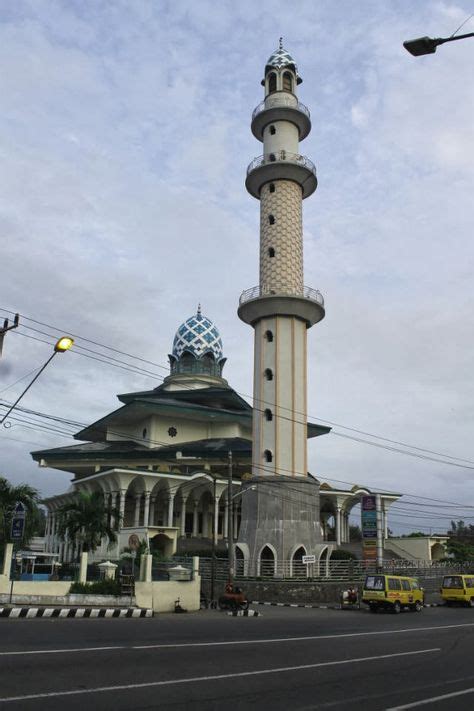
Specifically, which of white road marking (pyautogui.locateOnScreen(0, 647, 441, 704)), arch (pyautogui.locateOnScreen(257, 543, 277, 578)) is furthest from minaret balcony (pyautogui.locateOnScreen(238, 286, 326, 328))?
white road marking (pyautogui.locateOnScreen(0, 647, 441, 704))

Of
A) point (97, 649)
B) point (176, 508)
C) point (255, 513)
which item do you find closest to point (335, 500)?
point (176, 508)

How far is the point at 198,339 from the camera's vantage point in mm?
63125

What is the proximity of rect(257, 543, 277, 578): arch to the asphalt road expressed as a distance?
1666 cm

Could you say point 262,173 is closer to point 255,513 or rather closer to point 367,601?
point 255,513

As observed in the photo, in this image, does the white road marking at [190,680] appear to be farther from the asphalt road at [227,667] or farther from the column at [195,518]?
the column at [195,518]

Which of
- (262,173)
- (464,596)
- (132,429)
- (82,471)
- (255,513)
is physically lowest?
(464,596)

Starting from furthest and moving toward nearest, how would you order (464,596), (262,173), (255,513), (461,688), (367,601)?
(262,173)
(255,513)
(464,596)
(367,601)
(461,688)

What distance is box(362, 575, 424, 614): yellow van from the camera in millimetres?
27641

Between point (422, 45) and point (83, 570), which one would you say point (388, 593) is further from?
point (422, 45)

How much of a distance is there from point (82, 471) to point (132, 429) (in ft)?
17.9

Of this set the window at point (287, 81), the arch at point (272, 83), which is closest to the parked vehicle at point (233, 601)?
the arch at point (272, 83)

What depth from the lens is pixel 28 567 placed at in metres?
33.5

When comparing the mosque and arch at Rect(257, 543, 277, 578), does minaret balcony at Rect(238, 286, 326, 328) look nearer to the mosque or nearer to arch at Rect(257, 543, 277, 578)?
the mosque

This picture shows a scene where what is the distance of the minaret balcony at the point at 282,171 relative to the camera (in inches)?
1647
